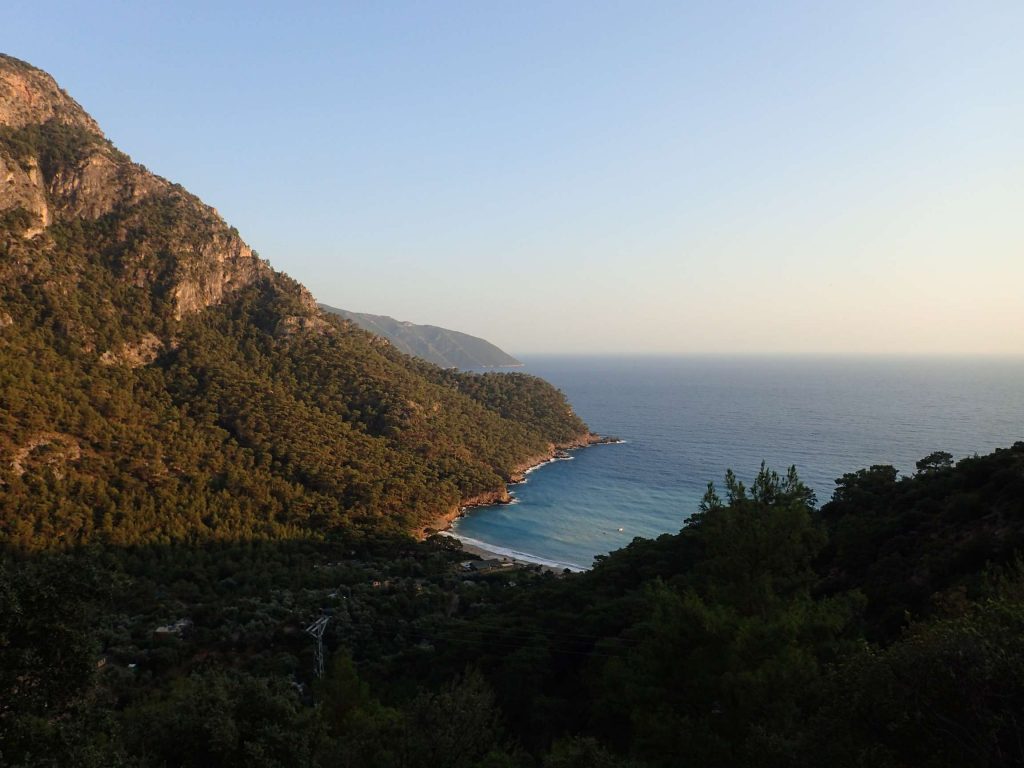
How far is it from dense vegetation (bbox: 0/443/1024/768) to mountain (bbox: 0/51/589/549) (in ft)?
51.3

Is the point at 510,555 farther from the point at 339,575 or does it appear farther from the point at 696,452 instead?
the point at 696,452

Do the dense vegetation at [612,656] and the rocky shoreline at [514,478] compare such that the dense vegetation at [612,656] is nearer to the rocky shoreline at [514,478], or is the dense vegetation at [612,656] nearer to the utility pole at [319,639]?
the utility pole at [319,639]

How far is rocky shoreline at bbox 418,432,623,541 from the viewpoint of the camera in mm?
69438

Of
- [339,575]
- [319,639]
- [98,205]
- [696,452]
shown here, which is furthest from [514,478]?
[98,205]

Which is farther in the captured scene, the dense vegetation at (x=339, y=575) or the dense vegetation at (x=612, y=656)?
the dense vegetation at (x=339, y=575)

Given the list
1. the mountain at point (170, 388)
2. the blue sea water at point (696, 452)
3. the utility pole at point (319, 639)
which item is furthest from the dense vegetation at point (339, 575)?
the blue sea water at point (696, 452)

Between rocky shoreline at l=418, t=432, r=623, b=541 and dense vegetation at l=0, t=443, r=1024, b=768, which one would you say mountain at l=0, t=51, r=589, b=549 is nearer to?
rocky shoreline at l=418, t=432, r=623, b=541

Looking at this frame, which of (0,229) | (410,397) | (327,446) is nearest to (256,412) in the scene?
(327,446)

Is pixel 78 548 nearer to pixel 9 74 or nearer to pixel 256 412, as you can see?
pixel 256 412

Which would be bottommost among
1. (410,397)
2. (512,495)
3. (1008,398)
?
(512,495)

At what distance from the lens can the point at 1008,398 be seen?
5610 inches

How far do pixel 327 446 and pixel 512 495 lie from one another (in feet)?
91.4

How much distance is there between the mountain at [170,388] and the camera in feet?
168

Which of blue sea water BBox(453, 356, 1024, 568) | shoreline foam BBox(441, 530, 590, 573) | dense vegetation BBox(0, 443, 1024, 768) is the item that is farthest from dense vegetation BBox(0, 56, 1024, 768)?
blue sea water BBox(453, 356, 1024, 568)
